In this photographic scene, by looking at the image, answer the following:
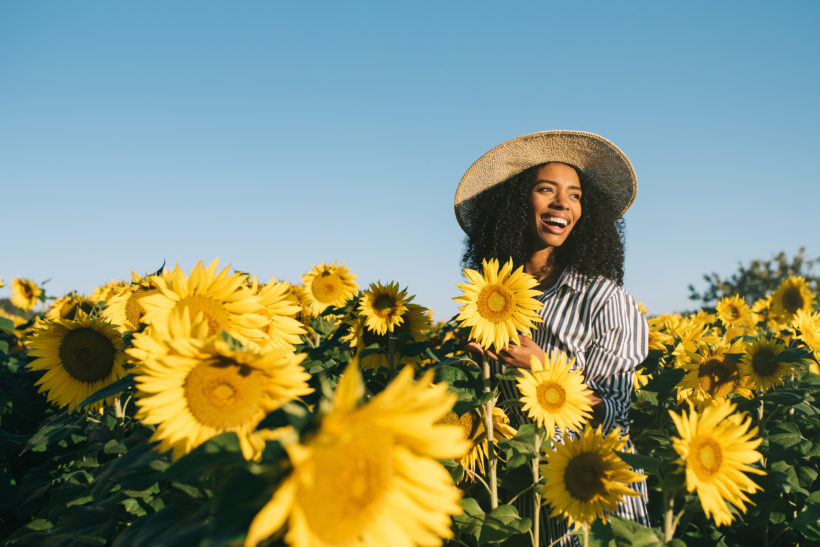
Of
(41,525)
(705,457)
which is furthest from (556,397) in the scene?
(41,525)

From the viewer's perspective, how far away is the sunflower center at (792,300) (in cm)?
684

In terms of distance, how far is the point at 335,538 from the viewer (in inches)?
36.3

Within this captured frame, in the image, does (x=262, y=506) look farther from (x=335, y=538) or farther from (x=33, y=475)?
(x=33, y=475)

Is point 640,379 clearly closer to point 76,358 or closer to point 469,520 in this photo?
point 469,520

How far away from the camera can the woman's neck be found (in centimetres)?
387

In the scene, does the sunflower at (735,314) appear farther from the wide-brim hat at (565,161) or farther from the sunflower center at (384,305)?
the sunflower center at (384,305)

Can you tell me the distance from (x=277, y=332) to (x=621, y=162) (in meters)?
3.08

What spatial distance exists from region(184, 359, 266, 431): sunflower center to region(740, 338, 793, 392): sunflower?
3.92 meters

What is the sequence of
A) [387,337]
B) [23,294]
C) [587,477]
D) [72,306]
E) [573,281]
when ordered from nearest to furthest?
[587,477]
[387,337]
[573,281]
[72,306]
[23,294]

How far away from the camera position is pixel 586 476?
223 cm

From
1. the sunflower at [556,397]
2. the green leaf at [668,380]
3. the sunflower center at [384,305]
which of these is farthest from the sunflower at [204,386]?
the green leaf at [668,380]

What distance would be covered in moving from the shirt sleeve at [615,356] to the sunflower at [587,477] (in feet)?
2.59

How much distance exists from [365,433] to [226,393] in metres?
0.50

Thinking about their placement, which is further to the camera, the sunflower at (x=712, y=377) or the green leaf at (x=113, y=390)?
the sunflower at (x=712, y=377)
